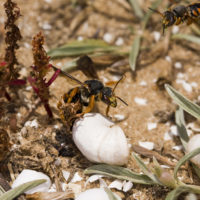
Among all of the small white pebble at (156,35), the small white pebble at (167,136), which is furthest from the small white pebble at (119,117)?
the small white pebble at (156,35)

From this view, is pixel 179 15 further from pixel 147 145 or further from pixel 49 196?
pixel 49 196

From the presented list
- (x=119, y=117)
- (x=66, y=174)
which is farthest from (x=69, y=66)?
(x=66, y=174)

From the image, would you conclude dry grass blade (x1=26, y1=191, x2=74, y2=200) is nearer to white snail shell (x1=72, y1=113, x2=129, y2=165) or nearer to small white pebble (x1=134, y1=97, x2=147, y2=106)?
white snail shell (x1=72, y1=113, x2=129, y2=165)

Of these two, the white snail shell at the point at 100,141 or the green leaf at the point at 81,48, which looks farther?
A: the green leaf at the point at 81,48

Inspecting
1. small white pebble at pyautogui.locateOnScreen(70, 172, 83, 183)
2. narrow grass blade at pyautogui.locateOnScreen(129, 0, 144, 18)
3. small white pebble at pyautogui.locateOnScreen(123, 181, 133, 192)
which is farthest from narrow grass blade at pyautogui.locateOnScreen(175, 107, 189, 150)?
narrow grass blade at pyautogui.locateOnScreen(129, 0, 144, 18)

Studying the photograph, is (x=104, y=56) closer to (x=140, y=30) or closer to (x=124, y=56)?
(x=124, y=56)

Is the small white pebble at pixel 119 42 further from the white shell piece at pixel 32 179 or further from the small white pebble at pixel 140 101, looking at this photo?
the white shell piece at pixel 32 179
